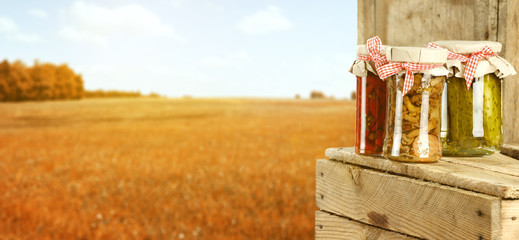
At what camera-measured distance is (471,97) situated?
1.84 m

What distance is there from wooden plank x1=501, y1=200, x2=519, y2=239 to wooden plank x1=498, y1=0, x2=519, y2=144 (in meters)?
1.08

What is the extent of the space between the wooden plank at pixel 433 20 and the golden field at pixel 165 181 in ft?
11.2

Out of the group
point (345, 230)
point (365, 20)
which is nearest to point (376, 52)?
point (345, 230)

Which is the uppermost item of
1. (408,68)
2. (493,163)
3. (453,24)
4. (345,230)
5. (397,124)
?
(453,24)

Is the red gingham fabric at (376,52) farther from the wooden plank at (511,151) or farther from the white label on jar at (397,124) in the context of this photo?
the wooden plank at (511,151)

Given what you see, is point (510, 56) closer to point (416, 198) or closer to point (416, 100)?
point (416, 100)

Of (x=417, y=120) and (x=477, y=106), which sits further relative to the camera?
(x=477, y=106)

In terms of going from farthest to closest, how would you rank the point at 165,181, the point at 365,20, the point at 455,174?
the point at 165,181
the point at 365,20
the point at 455,174

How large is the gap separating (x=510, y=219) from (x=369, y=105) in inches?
26.0

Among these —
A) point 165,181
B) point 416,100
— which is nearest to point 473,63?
point 416,100

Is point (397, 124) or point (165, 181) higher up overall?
point (397, 124)

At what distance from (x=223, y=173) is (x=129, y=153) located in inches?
166

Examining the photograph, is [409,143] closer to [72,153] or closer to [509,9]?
[509,9]

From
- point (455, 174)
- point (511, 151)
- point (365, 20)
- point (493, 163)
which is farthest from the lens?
point (365, 20)
